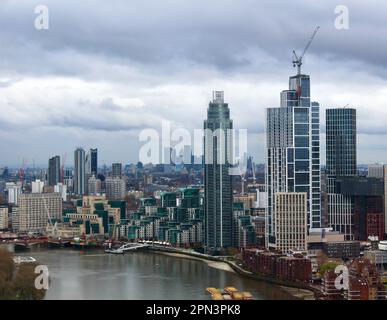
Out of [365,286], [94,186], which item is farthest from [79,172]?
[365,286]

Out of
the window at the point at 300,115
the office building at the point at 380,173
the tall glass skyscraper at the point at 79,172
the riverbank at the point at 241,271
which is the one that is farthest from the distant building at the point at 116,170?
the office building at the point at 380,173

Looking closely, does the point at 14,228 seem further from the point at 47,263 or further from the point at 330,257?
the point at 330,257

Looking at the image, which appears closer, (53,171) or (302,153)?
(302,153)

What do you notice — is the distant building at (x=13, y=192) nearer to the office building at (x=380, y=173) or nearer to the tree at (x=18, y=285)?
the office building at (x=380, y=173)

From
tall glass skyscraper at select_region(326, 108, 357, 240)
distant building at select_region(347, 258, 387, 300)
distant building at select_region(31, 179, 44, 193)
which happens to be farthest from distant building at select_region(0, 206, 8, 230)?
distant building at select_region(347, 258, 387, 300)

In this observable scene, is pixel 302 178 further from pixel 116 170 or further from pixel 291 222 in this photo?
pixel 116 170

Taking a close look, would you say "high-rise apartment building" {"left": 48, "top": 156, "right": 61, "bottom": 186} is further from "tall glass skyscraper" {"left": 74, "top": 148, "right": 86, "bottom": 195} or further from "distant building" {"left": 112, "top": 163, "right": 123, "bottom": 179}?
"distant building" {"left": 112, "top": 163, "right": 123, "bottom": 179}
